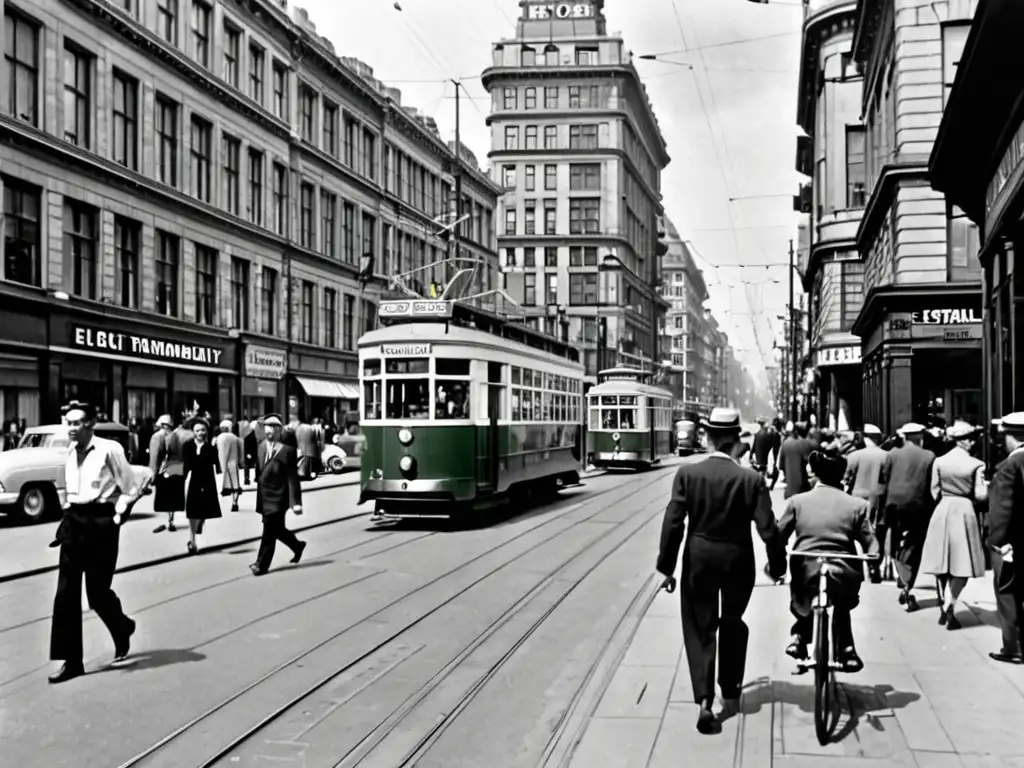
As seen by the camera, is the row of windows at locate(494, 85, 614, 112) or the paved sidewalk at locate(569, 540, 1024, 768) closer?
the paved sidewalk at locate(569, 540, 1024, 768)

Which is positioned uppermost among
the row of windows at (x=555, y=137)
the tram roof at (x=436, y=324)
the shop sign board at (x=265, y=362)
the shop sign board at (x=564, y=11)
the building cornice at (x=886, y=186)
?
the shop sign board at (x=564, y=11)

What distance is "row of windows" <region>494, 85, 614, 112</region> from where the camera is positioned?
291ft

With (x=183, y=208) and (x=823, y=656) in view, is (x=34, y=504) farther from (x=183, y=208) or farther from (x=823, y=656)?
(x=183, y=208)

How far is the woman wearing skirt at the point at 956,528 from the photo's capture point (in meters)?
9.18

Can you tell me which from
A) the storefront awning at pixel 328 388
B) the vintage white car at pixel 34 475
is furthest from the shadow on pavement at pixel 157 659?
the storefront awning at pixel 328 388

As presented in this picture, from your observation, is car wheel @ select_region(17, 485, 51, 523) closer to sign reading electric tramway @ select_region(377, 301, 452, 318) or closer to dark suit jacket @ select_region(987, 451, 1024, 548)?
sign reading electric tramway @ select_region(377, 301, 452, 318)

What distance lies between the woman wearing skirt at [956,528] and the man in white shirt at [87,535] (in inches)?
245

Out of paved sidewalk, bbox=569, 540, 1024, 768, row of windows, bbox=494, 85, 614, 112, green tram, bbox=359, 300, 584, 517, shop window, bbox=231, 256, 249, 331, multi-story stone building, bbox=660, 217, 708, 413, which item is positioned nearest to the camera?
paved sidewalk, bbox=569, 540, 1024, 768

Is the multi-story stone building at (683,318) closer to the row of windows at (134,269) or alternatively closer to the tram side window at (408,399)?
the row of windows at (134,269)

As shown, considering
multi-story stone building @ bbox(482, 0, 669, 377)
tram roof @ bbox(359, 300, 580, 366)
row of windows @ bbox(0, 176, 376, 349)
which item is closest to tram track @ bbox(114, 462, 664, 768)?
tram roof @ bbox(359, 300, 580, 366)

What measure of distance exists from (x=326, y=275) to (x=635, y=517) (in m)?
27.5

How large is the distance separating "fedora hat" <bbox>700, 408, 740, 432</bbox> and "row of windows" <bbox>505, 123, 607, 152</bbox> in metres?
84.7

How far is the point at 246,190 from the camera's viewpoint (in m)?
38.1

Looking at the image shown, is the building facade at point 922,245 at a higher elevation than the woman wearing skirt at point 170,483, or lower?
higher
